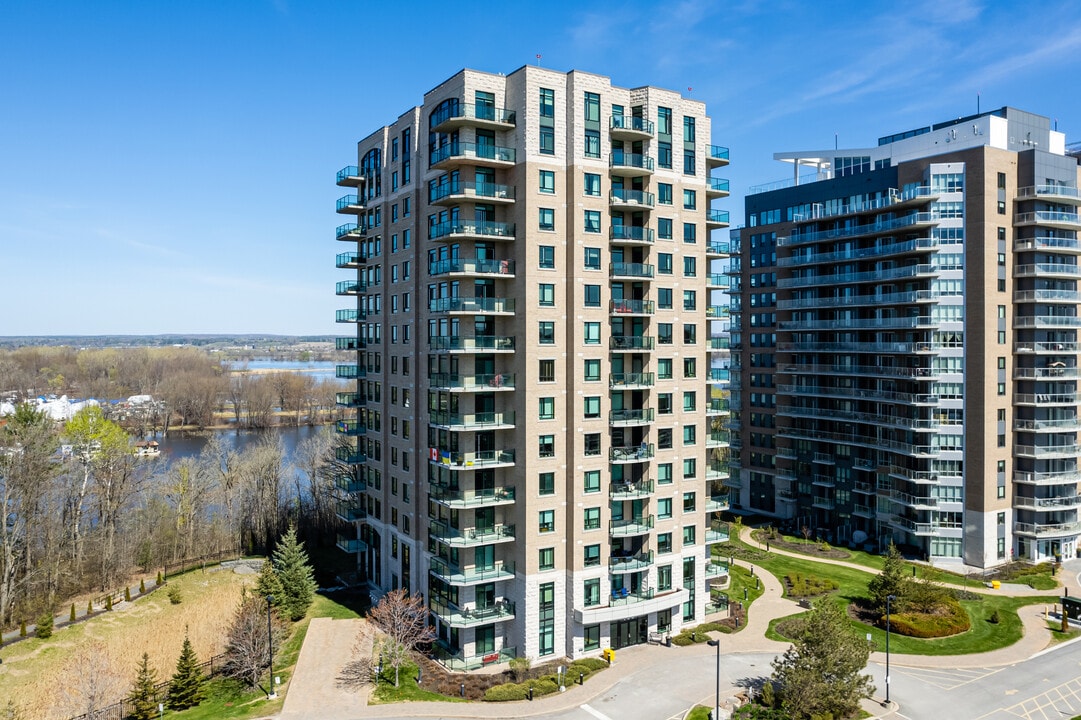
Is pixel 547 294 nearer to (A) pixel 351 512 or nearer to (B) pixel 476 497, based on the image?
(B) pixel 476 497

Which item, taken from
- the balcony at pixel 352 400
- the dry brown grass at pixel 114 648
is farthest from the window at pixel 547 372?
the dry brown grass at pixel 114 648

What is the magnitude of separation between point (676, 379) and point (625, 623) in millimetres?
16669

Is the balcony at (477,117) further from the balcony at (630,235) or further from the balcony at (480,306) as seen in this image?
the balcony at (480,306)

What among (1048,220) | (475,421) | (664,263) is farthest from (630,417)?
(1048,220)

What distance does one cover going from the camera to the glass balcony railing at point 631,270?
162ft

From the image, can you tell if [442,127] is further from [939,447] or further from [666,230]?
[939,447]

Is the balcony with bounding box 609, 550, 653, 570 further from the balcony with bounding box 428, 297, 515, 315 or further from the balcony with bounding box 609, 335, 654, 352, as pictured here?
the balcony with bounding box 428, 297, 515, 315

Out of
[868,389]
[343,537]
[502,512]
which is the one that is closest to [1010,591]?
[868,389]

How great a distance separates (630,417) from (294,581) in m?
28.6

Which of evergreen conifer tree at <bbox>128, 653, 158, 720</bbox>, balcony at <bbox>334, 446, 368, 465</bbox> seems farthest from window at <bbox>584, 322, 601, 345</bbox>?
evergreen conifer tree at <bbox>128, 653, 158, 720</bbox>

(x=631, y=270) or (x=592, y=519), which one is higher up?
(x=631, y=270)

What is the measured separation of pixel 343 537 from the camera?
69062 millimetres

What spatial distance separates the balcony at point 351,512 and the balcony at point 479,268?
25.9 m

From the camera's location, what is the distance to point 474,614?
4650 cm
